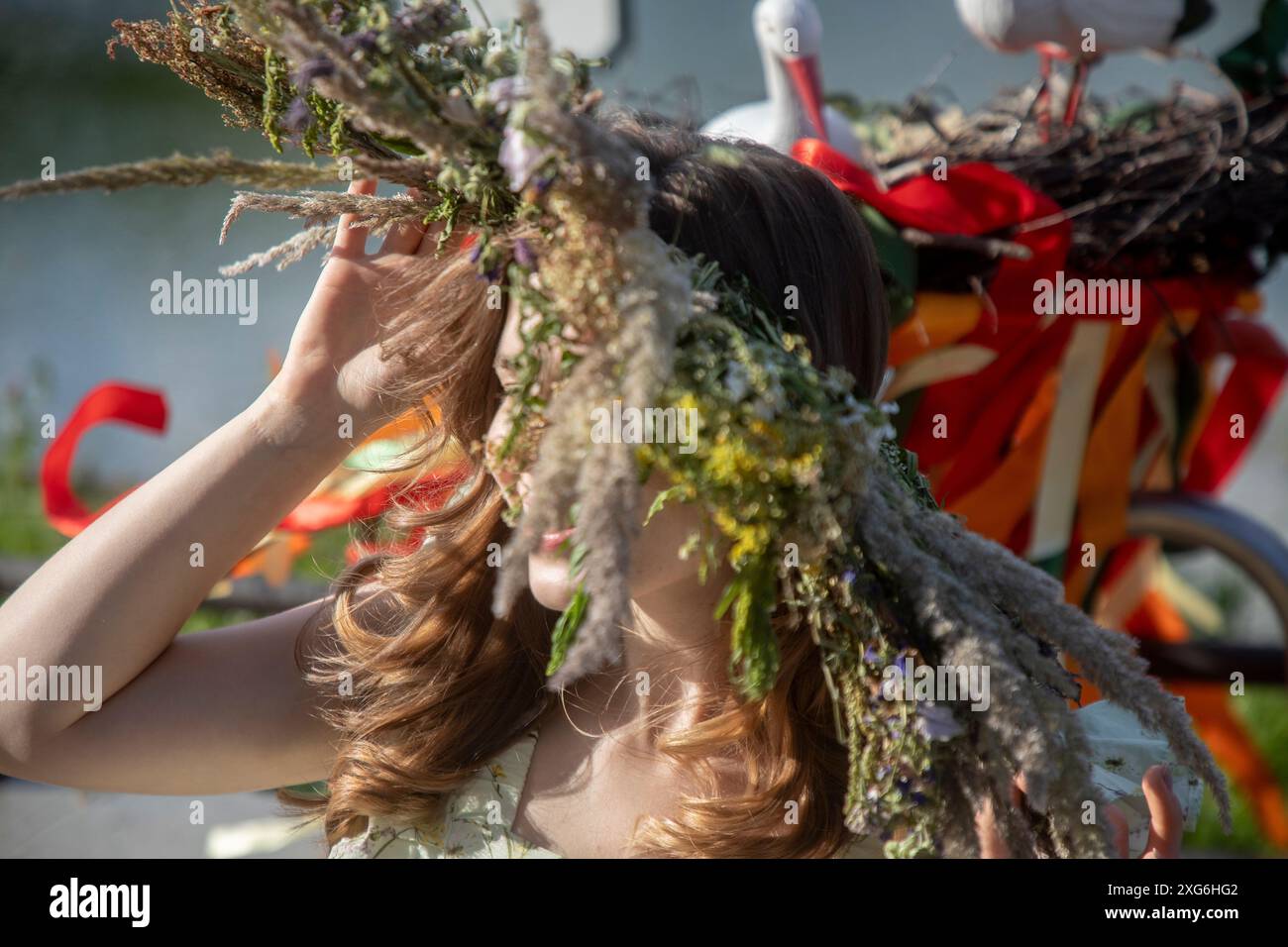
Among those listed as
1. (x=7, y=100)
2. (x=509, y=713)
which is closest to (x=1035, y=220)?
(x=509, y=713)

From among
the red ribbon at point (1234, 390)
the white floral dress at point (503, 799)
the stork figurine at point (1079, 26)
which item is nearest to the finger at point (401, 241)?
the white floral dress at point (503, 799)

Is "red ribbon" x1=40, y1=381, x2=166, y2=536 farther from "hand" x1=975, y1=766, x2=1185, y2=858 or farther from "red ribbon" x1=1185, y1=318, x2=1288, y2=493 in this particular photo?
"red ribbon" x1=1185, y1=318, x2=1288, y2=493

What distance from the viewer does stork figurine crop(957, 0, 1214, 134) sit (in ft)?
6.87

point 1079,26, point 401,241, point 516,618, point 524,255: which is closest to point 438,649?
point 516,618

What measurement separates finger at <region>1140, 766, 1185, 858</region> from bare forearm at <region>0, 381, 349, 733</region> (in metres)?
0.90

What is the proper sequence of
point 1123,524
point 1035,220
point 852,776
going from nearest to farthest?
1. point 852,776
2. point 1035,220
3. point 1123,524

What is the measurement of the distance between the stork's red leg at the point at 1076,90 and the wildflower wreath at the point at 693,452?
1405 millimetres

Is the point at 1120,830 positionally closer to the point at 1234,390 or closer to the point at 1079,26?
the point at 1079,26

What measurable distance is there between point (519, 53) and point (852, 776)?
698mm

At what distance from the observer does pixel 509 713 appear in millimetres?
1416

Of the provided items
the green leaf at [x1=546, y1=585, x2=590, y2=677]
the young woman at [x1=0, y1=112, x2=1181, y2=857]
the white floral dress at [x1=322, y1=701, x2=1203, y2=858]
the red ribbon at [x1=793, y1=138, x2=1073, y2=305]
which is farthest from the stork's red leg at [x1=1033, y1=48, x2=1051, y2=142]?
the green leaf at [x1=546, y1=585, x2=590, y2=677]

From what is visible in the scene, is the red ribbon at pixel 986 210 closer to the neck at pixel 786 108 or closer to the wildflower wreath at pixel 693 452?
the neck at pixel 786 108

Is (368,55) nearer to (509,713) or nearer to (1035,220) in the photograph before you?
(509,713)

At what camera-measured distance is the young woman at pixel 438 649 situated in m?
1.22
